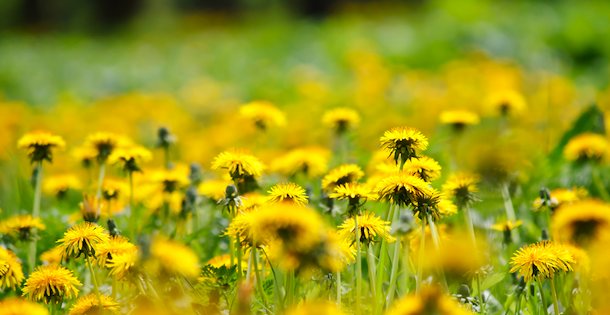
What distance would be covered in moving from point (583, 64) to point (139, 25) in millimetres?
9163

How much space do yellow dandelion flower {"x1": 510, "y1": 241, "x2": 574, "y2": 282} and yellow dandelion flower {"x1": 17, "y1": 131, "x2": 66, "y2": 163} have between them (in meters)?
1.01

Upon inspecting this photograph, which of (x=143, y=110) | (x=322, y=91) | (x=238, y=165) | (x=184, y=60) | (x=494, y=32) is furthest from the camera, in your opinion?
(x=184, y=60)

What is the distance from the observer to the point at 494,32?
6281 mm

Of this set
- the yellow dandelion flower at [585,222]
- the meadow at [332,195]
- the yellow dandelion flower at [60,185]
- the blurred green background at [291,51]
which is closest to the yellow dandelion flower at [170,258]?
the meadow at [332,195]

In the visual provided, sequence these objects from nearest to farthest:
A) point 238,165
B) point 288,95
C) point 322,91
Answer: point 238,165 < point 322,91 < point 288,95

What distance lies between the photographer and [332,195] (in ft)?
4.66

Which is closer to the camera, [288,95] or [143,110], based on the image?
[143,110]

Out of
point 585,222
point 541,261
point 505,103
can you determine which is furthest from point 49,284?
point 505,103

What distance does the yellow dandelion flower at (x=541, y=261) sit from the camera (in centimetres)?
132

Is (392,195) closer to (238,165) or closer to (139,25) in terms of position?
(238,165)

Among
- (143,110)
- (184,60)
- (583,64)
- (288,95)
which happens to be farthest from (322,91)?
(184,60)

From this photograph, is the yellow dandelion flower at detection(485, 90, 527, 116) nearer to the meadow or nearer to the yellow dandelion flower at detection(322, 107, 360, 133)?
the meadow

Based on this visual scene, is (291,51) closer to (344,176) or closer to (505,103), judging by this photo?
(505,103)

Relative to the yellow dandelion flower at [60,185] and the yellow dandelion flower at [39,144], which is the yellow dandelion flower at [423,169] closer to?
the yellow dandelion flower at [39,144]
